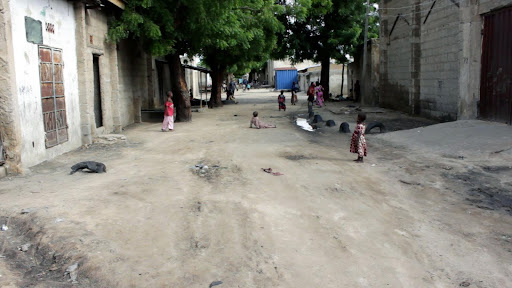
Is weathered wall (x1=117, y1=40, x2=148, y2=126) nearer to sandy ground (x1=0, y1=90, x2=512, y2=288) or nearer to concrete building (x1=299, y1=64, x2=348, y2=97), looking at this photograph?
sandy ground (x1=0, y1=90, x2=512, y2=288)


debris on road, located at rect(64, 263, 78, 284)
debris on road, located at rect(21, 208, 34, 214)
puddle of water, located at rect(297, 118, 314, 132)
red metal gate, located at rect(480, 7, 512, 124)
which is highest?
red metal gate, located at rect(480, 7, 512, 124)

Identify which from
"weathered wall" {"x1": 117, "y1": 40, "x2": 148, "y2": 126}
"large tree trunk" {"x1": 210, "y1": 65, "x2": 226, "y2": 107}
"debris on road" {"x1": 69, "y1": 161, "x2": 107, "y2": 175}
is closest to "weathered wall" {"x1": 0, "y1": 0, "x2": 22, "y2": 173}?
"debris on road" {"x1": 69, "y1": 161, "x2": 107, "y2": 175}

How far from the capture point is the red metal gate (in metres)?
11.5

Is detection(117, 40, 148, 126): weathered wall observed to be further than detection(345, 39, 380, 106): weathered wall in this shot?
No

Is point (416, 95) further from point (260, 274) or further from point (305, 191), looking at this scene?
point (260, 274)

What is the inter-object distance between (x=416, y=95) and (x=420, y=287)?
1506cm

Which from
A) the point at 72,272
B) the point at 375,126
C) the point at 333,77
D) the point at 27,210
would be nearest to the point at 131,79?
the point at 375,126

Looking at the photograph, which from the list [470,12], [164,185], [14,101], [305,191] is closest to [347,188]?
[305,191]

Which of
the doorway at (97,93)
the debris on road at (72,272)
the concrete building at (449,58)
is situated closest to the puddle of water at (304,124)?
the concrete building at (449,58)

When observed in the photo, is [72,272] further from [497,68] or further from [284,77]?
[284,77]

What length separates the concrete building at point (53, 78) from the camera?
7.70 metres

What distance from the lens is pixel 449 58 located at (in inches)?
579

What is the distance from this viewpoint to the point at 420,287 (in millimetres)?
3859

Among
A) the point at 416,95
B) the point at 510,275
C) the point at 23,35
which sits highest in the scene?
the point at 23,35
